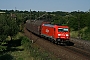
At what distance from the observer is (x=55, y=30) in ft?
109

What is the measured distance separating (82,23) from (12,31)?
116 feet

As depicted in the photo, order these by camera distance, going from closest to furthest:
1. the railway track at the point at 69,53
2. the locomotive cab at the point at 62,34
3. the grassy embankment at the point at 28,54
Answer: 1. the grassy embankment at the point at 28,54
2. the railway track at the point at 69,53
3. the locomotive cab at the point at 62,34

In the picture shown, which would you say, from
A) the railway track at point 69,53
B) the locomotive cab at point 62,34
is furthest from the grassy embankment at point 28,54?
the locomotive cab at point 62,34

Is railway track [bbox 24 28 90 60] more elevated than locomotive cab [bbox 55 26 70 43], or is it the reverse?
locomotive cab [bbox 55 26 70 43]

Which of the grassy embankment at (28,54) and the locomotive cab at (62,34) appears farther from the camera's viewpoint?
the locomotive cab at (62,34)

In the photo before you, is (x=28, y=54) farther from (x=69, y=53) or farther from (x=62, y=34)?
(x=62, y=34)

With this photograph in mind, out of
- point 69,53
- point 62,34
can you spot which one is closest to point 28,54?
point 69,53

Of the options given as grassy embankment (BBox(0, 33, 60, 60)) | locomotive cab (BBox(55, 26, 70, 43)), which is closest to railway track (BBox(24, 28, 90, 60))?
grassy embankment (BBox(0, 33, 60, 60))

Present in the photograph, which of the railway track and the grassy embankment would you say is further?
the railway track

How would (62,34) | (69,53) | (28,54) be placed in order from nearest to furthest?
(69,53)
(28,54)
(62,34)

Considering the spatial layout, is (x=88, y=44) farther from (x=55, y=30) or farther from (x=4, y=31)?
(x=4, y=31)

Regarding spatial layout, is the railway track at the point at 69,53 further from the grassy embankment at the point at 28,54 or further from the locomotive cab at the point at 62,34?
the locomotive cab at the point at 62,34

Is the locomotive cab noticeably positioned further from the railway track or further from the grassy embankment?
the grassy embankment

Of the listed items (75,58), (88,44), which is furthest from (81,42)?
(75,58)
